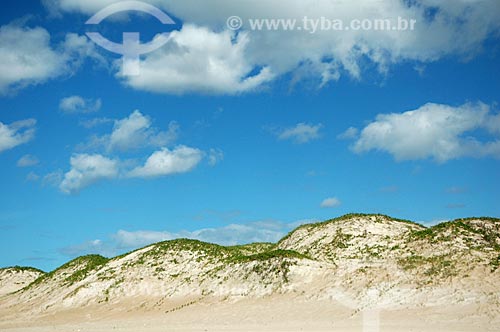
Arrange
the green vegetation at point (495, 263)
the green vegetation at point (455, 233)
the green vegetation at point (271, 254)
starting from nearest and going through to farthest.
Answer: the green vegetation at point (495, 263) → the green vegetation at point (271, 254) → the green vegetation at point (455, 233)

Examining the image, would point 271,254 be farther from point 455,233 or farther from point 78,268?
point 78,268

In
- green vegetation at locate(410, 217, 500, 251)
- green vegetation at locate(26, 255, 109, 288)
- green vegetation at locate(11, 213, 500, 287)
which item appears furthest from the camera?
green vegetation at locate(26, 255, 109, 288)

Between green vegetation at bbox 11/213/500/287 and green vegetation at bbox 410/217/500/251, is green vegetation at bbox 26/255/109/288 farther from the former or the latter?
green vegetation at bbox 410/217/500/251

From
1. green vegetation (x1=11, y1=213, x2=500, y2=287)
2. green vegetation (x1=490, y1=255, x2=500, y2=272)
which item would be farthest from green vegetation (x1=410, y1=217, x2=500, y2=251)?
green vegetation (x1=490, y1=255, x2=500, y2=272)

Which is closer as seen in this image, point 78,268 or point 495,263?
point 495,263

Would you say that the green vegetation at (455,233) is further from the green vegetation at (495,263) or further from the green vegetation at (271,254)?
the green vegetation at (495,263)

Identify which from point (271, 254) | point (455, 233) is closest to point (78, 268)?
point (271, 254)

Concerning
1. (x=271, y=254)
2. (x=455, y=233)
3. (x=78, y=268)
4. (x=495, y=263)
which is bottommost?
(x=495, y=263)

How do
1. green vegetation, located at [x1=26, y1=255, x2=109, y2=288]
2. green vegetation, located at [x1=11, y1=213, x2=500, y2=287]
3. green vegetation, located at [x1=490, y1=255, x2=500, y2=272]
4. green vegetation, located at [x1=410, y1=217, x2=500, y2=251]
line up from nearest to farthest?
1. green vegetation, located at [x1=490, y1=255, x2=500, y2=272]
2. green vegetation, located at [x1=11, y1=213, x2=500, y2=287]
3. green vegetation, located at [x1=410, y1=217, x2=500, y2=251]
4. green vegetation, located at [x1=26, y1=255, x2=109, y2=288]

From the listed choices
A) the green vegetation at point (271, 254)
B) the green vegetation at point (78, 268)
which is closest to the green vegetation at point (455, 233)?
the green vegetation at point (271, 254)

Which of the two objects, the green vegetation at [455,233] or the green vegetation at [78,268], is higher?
the green vegetation at [78,268]

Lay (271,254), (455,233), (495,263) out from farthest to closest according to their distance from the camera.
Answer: (271,254) → (455,233) → (495,263)

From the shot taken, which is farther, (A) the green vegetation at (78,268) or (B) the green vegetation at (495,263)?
(A) the green vegetation at (78,268)

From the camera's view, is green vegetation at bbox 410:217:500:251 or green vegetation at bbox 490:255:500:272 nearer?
green vegetation at bbox 490:255:500:272
